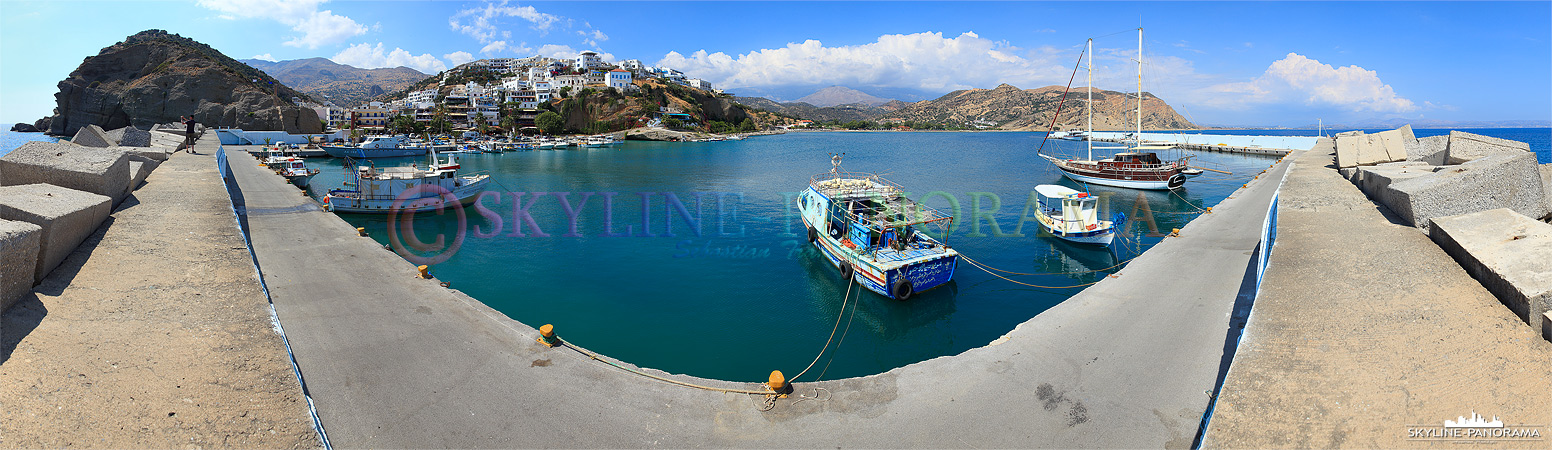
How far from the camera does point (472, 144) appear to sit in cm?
7081

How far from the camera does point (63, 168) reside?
8344 mm

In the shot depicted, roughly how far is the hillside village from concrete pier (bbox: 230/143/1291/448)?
3973 inches

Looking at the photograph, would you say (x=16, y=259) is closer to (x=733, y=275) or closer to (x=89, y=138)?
(x=733, y=275)

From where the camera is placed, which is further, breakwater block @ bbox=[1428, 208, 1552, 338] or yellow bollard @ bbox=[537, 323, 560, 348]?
yellow bollard @ bbox=[537, 323, 560, 348]

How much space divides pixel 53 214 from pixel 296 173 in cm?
3272

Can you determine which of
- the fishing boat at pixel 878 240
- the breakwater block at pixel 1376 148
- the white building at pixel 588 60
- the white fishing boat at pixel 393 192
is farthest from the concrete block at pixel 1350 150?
the white building at pixel 588 60

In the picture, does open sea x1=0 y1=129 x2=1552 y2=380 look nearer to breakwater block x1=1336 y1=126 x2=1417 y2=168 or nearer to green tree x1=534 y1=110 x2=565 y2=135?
breakwater block x1=1336 y1=126 x2=1417 y2=168

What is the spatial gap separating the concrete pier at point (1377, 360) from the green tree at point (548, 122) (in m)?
106

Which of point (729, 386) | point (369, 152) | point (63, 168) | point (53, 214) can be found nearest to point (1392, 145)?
point (729, 386)

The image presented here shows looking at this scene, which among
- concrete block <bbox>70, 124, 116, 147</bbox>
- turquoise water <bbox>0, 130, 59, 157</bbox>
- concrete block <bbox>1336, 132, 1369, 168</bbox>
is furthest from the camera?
turquoise water <bbox>0, 130, 59, 157</bbox>

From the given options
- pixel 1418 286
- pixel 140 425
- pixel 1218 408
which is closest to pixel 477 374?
pixel 140 425

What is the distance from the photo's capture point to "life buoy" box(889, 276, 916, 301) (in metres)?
12.9

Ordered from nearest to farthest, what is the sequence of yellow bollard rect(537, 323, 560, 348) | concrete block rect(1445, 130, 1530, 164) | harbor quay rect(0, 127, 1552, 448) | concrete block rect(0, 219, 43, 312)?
harbor quay rect(0, 127, 1552, 448), concrete block rect(0, 219, 43, 312), yellow bollard rect(537, 323, 560, 348), concrete block rect(1445, 130, 1530, 164)

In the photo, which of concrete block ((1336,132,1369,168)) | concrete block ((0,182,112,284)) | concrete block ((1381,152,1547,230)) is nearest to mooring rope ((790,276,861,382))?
concrete block ((0,182,112,284))
